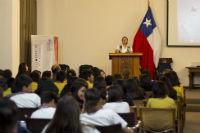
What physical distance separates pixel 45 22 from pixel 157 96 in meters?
8.71

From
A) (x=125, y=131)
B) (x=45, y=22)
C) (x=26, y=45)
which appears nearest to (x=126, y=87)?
(x=125, y=131)

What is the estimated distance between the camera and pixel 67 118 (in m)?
2.75

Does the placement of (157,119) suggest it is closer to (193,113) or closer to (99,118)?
(99,118)

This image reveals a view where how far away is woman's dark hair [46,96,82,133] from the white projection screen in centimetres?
1086

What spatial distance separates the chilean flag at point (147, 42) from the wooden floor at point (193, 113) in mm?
1724

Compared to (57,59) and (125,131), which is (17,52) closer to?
(57,59)

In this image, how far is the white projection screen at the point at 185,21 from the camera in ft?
43.2

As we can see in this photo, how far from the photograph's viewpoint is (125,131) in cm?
377

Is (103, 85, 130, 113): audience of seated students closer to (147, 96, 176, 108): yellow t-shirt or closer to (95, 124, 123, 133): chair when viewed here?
(147, 96, 176, 108): yellow t-shirt

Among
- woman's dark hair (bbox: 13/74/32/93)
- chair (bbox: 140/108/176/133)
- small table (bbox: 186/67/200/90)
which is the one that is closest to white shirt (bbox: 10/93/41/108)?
woman's dark hair (bbox: 13/74/32/93)

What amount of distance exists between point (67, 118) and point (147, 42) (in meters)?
11.0

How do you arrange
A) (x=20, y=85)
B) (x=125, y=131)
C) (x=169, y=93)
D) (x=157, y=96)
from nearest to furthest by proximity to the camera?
(x=125, y=131) < (x=20, y=85) < (x=157, y=96) < (x=169, y=93)

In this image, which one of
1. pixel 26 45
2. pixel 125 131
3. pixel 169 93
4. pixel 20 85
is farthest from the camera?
pixel 26 45

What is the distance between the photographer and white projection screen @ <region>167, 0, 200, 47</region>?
13156 mm
